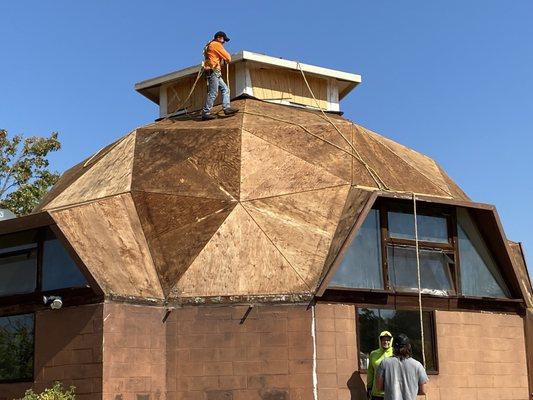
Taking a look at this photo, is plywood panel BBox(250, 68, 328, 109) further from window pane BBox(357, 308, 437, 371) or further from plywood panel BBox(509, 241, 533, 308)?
window pane BBox(357, 308, 437, 371)

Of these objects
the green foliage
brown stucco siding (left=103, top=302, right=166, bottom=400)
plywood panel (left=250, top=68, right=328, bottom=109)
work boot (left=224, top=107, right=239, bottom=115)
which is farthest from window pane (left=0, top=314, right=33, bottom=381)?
plywood panel (left=250, top=68, right=328, bottom=109)

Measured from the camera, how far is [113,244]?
15797mm

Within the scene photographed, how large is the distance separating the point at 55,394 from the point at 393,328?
6.16 m

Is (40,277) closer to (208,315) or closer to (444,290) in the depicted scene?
(208,315)

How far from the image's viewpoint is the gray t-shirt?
11414 mm

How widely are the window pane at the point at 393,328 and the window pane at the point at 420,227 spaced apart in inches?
59.1

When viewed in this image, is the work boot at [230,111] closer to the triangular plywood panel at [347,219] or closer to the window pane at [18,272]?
the triangular plywood panel at [347,219]

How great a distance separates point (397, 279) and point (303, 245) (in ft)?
6.33

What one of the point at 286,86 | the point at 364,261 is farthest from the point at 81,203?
the point at 286,86

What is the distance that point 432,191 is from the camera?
1828cm

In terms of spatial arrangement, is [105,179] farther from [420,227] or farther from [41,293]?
[420,227]

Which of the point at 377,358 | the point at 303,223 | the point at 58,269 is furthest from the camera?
the point at 303,223

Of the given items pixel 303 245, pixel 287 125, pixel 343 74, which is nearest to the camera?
pixel 303 245

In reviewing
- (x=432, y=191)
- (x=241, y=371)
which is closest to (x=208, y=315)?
(x=241, y=371)
